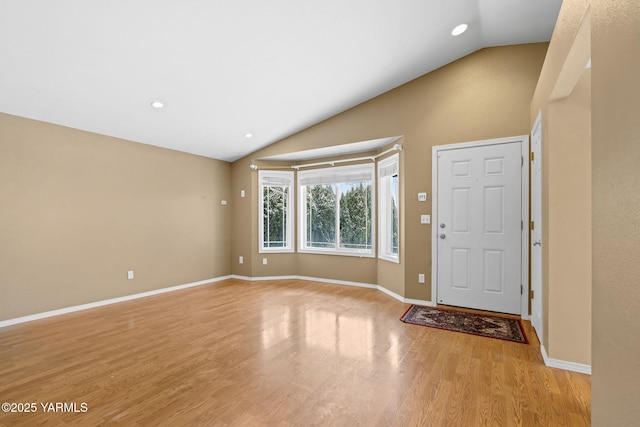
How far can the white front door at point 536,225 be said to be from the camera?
2838 millimetres

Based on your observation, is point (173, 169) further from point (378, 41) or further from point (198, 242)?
point (378, 41)

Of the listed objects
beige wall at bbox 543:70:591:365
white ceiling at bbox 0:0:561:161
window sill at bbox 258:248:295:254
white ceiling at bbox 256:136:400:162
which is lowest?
window sill at bbox 258:248:295:254

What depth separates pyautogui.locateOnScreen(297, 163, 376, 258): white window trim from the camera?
4961mm

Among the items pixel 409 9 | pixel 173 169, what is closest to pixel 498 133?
pixel 409 9

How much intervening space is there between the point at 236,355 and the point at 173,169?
3.61 m

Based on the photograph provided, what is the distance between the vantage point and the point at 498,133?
3578mm

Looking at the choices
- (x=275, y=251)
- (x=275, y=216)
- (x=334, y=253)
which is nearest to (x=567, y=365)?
(x=334, y=253)

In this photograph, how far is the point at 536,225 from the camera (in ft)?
10.0

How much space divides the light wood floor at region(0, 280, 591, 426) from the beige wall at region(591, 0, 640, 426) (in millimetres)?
818

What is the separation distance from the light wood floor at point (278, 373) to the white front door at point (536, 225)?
294mm

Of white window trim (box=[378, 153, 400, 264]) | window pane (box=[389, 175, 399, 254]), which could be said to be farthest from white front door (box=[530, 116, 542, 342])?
white window trim (box=[378, 153, 400, 264])

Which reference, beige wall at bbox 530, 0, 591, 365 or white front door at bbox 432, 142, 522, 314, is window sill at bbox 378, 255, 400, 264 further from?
beige wall at bbox 530, 0, 591, 365

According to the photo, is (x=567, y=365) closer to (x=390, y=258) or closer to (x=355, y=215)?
(x=390, y=258)

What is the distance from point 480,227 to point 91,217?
5.09m
